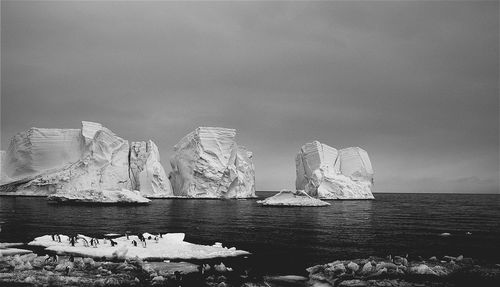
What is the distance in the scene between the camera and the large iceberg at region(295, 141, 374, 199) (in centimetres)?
7044

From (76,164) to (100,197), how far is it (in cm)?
1642

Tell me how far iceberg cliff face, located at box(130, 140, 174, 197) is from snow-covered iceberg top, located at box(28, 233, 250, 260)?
48669 mm

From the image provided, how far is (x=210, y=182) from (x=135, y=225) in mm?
41424

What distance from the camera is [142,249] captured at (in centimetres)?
1806

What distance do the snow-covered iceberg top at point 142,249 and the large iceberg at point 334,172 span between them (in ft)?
173

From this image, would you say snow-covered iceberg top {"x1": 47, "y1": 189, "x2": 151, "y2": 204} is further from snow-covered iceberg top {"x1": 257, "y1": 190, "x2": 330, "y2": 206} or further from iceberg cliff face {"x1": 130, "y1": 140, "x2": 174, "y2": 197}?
snow-covered iceberg top {"x1": 257, "y1": 190, "x2": 330, "y2": 206}

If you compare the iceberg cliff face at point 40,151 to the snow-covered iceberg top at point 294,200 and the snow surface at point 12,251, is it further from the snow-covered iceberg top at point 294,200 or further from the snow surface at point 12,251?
the snow surface at point 12,251

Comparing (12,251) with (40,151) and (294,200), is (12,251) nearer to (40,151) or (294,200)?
(294,200)

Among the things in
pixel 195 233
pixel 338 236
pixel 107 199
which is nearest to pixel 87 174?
pixel 107 199

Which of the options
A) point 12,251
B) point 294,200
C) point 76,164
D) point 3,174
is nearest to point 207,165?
point 294,200

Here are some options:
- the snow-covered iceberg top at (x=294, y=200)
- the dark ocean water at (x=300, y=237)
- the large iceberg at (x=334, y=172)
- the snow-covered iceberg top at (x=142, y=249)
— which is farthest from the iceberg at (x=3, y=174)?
the snow-covered iceberg top at (x=142, y=249)

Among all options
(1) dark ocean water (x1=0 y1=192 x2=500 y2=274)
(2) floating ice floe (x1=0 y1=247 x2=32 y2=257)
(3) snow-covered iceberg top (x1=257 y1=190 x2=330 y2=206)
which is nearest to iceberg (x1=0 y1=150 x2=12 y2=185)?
(1) dark ocean water (x1=0 y1=192 x2=500 y2=274)

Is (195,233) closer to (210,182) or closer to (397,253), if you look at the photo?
(397,253)

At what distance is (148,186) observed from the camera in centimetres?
6962
